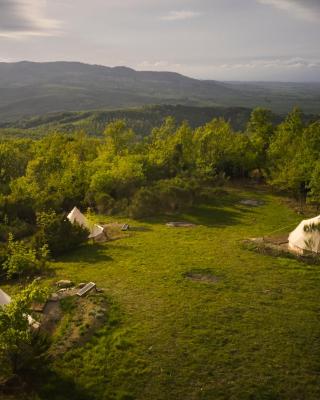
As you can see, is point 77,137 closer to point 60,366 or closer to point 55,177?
point 55,177

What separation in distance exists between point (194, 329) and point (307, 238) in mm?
15179

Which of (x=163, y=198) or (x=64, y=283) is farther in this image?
(x=163, y=198)

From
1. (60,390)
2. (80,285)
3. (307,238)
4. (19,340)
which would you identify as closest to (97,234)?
(80,285)

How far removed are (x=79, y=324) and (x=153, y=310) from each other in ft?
12.8

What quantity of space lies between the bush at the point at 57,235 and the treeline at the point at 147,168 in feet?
17.4

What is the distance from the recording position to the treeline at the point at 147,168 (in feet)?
149

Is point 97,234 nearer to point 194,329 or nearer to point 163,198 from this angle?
point 163,198

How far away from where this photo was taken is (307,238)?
3072 cm

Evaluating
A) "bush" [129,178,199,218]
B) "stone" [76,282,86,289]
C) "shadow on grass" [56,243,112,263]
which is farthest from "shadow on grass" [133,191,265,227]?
"stone" [76,282,86,289]

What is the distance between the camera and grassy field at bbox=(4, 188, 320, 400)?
15.6 metres

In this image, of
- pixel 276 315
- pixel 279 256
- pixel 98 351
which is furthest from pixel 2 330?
pixel 279 256

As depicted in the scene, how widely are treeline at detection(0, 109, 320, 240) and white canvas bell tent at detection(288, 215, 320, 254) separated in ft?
39.1

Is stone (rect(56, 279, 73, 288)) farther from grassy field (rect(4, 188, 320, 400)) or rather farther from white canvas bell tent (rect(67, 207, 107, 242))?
white canvas bell tent (rect(67, 207, 107, 242))

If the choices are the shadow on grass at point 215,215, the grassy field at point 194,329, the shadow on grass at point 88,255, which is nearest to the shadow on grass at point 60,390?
the grassy field at point 194,329
